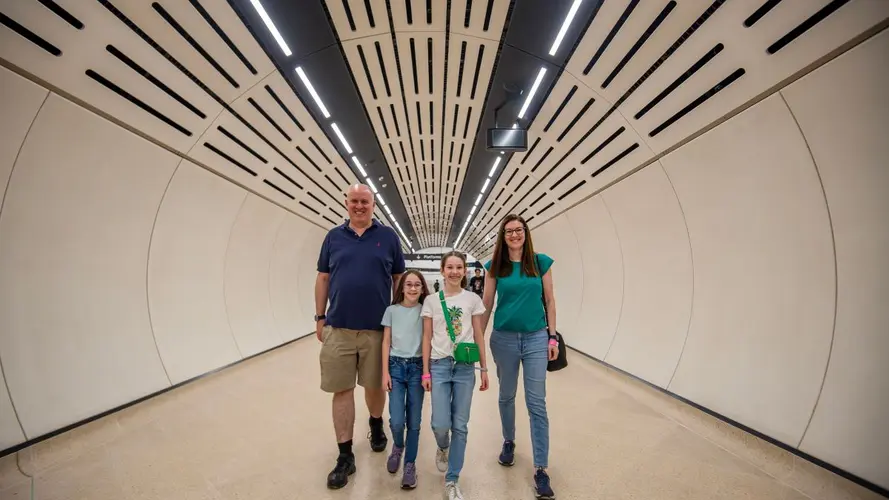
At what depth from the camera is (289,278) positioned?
8.56m

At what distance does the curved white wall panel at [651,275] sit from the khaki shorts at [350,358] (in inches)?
151

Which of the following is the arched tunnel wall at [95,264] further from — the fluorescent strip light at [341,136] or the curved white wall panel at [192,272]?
the fluorescent strip light at [341,136]

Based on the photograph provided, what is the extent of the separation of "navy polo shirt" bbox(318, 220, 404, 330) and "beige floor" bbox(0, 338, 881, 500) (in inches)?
49.1

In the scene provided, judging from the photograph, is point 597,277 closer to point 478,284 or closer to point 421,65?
point 421,65

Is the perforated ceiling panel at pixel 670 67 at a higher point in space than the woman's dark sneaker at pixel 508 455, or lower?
higher

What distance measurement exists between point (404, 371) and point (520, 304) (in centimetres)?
105

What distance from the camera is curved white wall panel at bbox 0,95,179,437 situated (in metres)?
2.68

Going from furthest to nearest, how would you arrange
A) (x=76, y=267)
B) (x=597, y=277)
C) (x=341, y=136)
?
1. (x=597, y=277)
2. (x=341, y=136)
3. (x=76, y=267)

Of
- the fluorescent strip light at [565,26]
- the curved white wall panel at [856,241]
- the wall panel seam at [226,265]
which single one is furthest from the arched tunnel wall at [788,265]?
the wall panel seam at [226,265]

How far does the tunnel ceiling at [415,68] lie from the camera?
244cm

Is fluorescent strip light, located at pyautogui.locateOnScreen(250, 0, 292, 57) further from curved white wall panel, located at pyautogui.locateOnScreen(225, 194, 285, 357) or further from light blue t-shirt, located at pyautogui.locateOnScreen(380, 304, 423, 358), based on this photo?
light blue t-shirt, located at pyautogui.locateOnScreen(380, 304, 423, 358)

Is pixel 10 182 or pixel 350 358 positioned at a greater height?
pixel 10 182

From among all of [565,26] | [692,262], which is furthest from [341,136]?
[692,262]

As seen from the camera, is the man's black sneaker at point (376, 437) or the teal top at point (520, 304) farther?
the man's black sneaker at point (376, 437)
